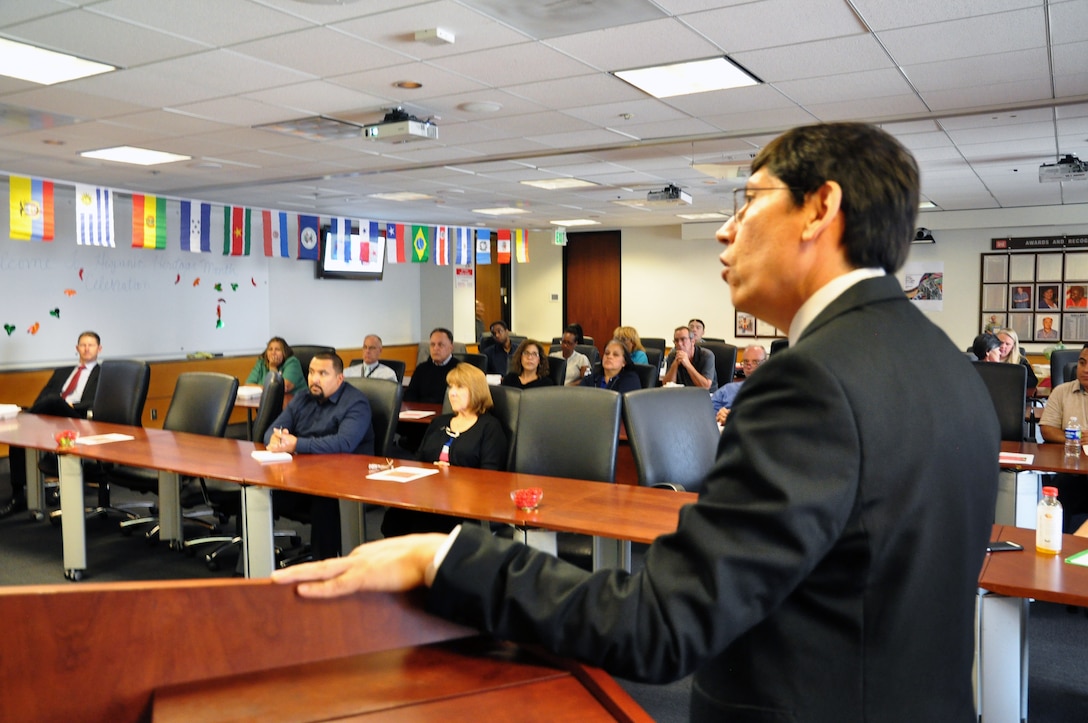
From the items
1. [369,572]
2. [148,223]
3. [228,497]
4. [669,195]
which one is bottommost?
[228,497]

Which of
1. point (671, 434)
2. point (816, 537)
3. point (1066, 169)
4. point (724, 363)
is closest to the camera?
point (816, 537)

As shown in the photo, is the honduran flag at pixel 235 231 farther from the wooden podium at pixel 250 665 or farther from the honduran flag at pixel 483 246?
the wooden podium at pixel 250 665

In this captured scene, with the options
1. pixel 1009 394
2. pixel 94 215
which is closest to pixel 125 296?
pixel 94 215

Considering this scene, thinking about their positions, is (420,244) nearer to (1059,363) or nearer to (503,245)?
(503,245)

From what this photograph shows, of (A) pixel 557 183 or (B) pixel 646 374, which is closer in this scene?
(B) pixel 646 374

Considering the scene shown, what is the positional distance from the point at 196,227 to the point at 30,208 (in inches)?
71.8

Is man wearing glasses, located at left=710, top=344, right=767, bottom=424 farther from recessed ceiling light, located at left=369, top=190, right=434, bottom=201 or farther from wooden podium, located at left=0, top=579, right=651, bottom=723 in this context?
recessed ceiling light, located at left=369, top=190, right=434, bottom=201

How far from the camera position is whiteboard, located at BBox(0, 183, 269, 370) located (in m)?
8.44

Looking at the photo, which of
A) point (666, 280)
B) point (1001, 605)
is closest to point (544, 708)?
point (1001, 605)

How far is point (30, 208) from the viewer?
772 centimetres

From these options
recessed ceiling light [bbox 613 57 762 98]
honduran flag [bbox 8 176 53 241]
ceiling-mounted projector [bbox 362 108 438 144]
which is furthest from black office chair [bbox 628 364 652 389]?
honduran flag [bbox 8 176 53 241]

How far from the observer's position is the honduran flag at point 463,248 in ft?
42.1

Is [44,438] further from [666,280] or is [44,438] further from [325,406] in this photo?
[666,280]

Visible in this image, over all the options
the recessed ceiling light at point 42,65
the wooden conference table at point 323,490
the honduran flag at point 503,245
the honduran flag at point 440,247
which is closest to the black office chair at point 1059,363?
the wooden conference table at point 323,490
